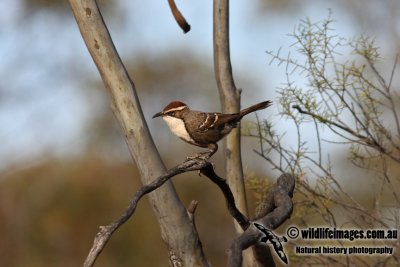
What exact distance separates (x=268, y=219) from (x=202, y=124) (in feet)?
5.88

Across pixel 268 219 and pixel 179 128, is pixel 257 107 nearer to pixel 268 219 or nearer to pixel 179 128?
pixel 179 128

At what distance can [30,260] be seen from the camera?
38.2ft

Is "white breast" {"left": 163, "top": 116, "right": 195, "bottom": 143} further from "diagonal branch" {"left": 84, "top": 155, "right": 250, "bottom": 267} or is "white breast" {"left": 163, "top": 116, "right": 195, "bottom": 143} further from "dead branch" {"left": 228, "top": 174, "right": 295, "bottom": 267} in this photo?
"dead branch" {"left": 228, "top": 174, "right": 295, "bottom": 267}

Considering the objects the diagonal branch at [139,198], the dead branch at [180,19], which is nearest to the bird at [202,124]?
the dead branch at [180,19]

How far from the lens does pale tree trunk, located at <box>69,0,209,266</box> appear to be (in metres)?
3.92

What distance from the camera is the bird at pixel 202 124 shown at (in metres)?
4.46

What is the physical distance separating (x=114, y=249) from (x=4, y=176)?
2558 millimetres

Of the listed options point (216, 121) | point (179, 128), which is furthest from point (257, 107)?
point (179, 128)

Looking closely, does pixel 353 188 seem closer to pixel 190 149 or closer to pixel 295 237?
pixel 295 237

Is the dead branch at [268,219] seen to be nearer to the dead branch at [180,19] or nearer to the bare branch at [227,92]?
the bare branch at [227,92]

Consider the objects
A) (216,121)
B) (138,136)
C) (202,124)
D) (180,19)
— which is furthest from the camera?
(202,124)

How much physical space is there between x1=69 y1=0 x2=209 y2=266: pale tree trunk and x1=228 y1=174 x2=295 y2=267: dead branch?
2.07ft

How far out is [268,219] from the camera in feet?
9.29

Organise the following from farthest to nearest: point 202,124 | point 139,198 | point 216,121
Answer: point 202,124, point 216,121, point 139,198
